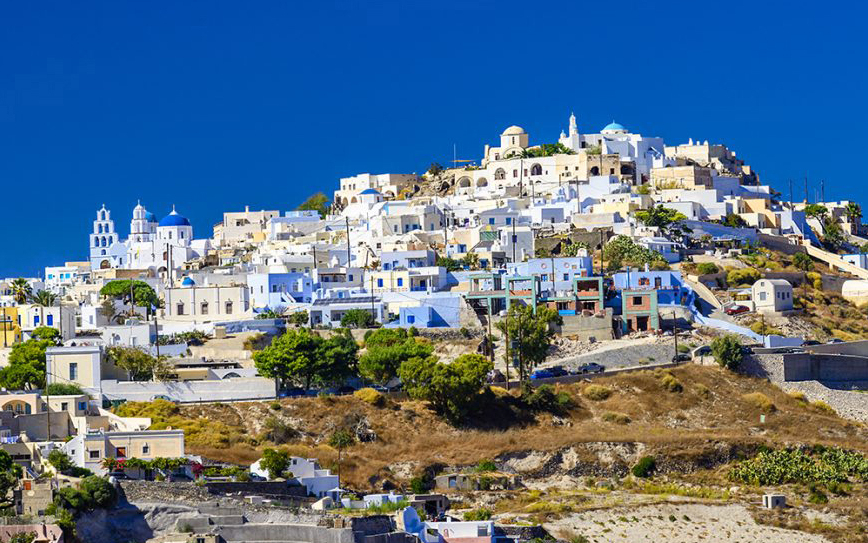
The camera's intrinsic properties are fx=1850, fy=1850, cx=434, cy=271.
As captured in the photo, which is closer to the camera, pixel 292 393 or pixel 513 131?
pixel 292 393

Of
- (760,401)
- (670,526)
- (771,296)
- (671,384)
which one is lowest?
(670,526)

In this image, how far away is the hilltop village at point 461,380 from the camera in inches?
1788

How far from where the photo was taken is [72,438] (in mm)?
48781

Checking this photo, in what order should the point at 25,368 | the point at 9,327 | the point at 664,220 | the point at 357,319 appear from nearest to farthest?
1. the point at 25,368
2. the point at 9,327
3. the point at 357,319
4. the point at 664,220

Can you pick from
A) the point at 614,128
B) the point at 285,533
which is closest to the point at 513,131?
the point at 614,128

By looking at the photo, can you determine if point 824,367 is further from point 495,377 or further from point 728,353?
point 495,377

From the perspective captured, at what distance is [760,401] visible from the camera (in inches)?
2440

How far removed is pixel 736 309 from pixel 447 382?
1740 cm

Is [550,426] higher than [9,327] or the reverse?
the reverse

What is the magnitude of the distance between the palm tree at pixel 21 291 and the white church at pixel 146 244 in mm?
8069

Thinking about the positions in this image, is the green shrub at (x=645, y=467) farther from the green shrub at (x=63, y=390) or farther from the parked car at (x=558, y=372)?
the green shrub at (x=63, y=390)

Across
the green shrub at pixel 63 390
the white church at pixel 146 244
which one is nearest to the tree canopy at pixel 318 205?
the white church at pixel 146 244

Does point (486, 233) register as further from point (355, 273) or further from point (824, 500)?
point (824, 500)

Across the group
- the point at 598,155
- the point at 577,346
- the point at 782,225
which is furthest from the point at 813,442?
the point at 598,155
